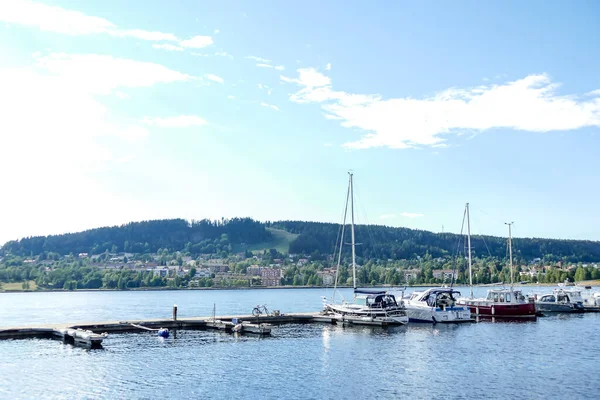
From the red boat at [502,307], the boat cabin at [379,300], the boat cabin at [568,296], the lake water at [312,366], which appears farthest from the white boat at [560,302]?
the boat cabin at [379,300]

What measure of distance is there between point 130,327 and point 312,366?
2832 centimetres

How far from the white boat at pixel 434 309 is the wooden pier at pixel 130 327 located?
12.4 meters

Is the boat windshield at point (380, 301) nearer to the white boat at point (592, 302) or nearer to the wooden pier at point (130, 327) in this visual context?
the wooden pier at point (130, 327)

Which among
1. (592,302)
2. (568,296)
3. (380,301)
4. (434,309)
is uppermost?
(380,301)

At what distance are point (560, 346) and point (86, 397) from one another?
45953mm

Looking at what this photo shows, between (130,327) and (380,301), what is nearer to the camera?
(130,327)

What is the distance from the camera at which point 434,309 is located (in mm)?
79438

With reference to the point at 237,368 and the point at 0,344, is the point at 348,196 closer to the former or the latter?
the point at 237,368

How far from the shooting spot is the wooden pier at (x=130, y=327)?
196ft

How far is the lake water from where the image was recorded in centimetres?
3997

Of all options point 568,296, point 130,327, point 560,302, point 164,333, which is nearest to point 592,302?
point 568,296

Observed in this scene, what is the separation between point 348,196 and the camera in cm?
8856

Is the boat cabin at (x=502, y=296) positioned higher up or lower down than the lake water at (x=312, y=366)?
higher up

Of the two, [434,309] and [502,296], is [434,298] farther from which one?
[502,296]
